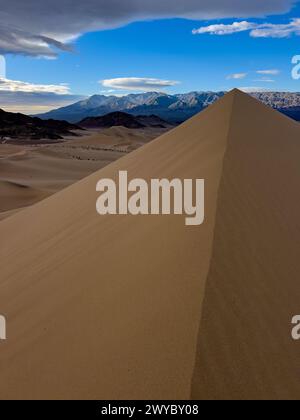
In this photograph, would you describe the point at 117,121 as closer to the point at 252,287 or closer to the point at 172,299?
the point at 252,287

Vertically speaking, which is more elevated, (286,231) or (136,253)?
(286,231)

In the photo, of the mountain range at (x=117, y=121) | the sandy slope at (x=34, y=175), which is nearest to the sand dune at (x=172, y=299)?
the sandy slope at (x=34, y=175)

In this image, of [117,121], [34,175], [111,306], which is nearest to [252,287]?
[111,306]

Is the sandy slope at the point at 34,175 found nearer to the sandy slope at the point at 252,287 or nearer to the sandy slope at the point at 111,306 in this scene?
the sandy slope at the point at 111,306

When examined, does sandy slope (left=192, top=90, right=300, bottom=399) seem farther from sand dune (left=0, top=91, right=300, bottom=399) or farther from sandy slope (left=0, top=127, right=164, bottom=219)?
sandy slope (left=0, top=127, right=164, bottom=219)

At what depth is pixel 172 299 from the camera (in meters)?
2.70

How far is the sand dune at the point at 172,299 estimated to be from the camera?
91.4 inches

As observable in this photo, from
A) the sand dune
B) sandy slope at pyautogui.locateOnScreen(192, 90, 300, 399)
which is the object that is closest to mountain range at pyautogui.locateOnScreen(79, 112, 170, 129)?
sandy slope at pyautogui.locateOnScreen(192, 90, 300, 399)

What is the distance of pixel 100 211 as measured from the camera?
4934 mm

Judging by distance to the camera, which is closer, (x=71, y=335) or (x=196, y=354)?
(x=196, y=354)

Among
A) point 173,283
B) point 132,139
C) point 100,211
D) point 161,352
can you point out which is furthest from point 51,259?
point 132,139
